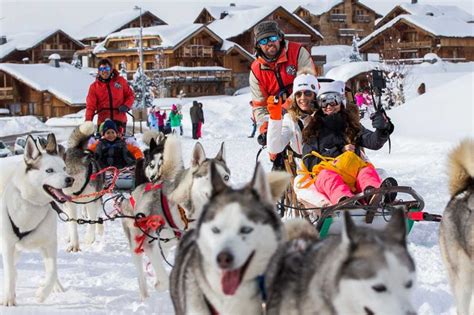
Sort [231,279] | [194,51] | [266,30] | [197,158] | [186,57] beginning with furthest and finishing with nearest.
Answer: [186,57]
[194,51]
[266,30]
[197,158]
[231,279]

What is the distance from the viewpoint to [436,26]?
43594 millimetres

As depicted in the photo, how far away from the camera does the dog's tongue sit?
244 cm

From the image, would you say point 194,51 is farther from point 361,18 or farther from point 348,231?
point 348,231

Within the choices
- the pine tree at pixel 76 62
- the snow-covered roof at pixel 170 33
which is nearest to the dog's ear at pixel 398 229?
the snow-covered roof at pixel 170 33

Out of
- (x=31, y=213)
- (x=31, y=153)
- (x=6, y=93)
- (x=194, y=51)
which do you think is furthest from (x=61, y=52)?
(x=31, y=213)

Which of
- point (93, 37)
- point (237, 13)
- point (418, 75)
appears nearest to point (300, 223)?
point (418, 75)

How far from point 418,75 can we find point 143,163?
106 ft

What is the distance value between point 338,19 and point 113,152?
49.3 metres

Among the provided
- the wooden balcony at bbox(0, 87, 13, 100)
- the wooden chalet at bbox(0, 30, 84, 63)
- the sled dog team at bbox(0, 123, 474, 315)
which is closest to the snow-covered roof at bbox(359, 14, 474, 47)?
the wooden chalet at bbox(0, 30, 84, 63)

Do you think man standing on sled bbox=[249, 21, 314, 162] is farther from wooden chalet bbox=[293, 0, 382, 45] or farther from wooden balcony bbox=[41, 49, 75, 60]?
Answer: wooden chalet bbox=[293, 0, 382, 45]

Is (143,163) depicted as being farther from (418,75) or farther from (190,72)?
(190,72)

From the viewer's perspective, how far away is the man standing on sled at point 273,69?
580 cm

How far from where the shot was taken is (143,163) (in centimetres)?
559

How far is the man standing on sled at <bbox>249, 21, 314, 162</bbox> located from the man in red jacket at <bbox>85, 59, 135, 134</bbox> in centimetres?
209
